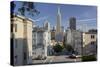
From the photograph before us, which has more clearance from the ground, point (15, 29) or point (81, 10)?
point (81, 10)

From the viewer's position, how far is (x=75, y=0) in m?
3.92

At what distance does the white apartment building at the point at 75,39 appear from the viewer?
382cm

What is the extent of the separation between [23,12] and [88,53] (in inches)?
55.0

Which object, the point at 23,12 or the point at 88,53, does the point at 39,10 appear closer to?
the point at 23,12

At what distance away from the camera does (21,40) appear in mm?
3494

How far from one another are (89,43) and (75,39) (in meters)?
0.28

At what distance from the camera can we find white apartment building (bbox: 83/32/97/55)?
3932 mm

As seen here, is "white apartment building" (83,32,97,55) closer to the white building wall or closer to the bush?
the bush

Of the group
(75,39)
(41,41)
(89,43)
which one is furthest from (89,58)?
(41,41)

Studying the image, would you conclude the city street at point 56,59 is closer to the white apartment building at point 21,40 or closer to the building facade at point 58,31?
the white apartment building at point 21,40

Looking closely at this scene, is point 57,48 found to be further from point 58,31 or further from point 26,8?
point 26,8

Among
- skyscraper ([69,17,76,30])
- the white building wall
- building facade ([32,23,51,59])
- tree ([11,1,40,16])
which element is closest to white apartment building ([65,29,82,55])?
skyscraper ([69,17,76,30])

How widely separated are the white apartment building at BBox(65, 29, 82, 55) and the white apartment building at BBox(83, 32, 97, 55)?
96 mm
